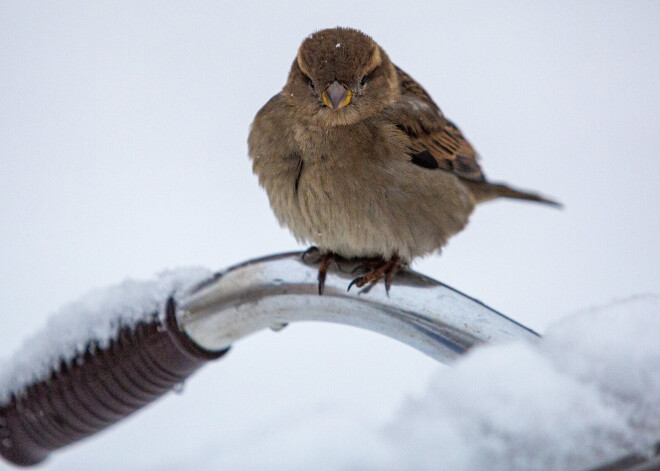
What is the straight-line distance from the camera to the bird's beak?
1.97m

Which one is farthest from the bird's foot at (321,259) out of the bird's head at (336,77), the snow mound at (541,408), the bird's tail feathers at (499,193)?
the bird's tail feathers at (499,193)

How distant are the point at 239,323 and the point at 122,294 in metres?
0.29

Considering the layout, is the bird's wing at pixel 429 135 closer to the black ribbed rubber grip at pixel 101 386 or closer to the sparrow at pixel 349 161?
the sparrow at pixel 349 161

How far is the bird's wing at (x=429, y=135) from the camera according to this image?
215cm

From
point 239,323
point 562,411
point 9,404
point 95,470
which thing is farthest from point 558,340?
point 95,470

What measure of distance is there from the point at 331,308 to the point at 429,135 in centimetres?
106

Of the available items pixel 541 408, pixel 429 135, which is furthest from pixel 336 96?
pixel 541 408

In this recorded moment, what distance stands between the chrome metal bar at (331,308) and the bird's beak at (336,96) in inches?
22.4

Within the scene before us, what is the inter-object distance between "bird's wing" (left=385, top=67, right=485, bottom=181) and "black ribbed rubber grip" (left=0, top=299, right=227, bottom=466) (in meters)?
0.95

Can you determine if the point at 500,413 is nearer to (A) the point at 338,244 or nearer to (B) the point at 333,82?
(A) the point at 338,244

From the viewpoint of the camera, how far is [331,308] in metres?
1.42

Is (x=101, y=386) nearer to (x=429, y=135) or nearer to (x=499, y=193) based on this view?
(x=429, y=135)

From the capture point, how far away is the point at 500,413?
2.30 feet

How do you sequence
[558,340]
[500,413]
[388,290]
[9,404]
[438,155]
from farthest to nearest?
[438,155] < [9,404] < [388,290] < [558,340] < [500,413]
